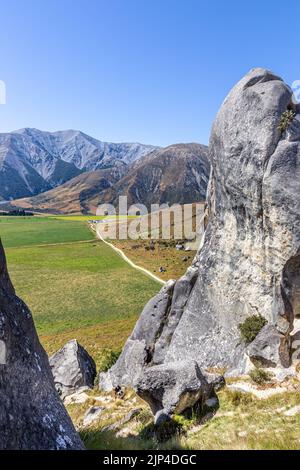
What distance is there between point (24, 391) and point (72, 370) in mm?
19518

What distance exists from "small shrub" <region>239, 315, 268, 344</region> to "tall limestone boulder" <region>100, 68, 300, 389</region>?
441 mm

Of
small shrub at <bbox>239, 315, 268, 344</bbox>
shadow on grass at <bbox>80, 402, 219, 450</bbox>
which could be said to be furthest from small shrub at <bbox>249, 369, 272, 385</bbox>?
small shrub at <bbox>239, 315, 268, 344</bbox>

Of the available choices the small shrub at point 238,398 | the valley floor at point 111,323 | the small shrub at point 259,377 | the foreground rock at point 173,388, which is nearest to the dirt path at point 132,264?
the valley floor at point 111,323

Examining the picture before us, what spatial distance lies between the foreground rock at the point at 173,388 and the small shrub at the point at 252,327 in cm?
756

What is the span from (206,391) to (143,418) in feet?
10.9

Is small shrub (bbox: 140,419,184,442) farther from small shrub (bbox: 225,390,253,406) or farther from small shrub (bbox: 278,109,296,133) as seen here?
small shrub (bbox: 278,109,296,133)

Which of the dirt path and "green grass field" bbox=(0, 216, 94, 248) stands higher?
"green grass field" bbox=(0, 216, 94, 248)

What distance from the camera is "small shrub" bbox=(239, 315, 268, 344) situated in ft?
72.5

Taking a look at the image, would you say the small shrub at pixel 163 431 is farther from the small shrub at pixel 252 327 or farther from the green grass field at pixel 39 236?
the green grass field at pixel 39 236

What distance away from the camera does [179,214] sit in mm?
136500

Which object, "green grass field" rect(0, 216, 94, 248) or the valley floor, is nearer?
the valley floor

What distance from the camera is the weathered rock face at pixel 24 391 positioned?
29.2ft

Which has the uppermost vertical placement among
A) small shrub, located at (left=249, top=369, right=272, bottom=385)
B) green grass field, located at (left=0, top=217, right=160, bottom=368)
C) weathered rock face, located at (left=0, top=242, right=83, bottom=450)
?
weathered rock face, located at (left=0, top=242, right=83, bottom=450)
